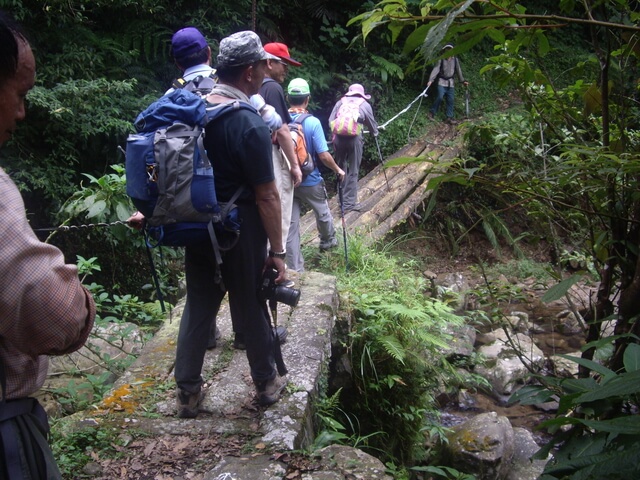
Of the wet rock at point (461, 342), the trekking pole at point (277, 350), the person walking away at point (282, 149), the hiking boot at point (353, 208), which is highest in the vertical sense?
the person walking away at point (282, 149)

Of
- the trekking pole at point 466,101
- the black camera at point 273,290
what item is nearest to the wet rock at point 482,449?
the black camera at point 273,290

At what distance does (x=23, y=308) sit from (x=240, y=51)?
1.87 meters

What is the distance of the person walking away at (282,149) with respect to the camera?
3.92 meters

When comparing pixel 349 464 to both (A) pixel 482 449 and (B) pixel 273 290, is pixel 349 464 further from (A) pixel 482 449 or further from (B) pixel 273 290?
(A) pixel 482 449

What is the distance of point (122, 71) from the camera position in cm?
862

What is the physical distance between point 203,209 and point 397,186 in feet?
22.6

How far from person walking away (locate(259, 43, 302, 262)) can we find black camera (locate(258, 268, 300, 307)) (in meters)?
0.56

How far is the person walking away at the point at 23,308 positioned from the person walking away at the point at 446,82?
11320mm

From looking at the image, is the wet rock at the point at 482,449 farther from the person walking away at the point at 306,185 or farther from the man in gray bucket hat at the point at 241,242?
the man in gray bucket hat at the point at 241,242

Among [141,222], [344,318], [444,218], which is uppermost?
[141,222]

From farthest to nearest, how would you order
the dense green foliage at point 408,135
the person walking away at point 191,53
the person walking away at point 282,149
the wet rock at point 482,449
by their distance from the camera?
the wet rock at point 482,449 < the person walking away at point 282,149 < the person walking away at point 191,53 < the dense green foliage at point 408,135

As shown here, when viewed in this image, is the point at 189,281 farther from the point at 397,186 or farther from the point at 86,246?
the point at 397,186

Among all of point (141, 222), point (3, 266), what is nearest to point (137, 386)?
point (141, 222)

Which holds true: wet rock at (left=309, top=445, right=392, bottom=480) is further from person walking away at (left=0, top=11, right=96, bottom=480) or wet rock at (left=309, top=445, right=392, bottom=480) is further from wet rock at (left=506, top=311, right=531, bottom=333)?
wet rock at (left=506, top=311, right=531, bottom=333)
